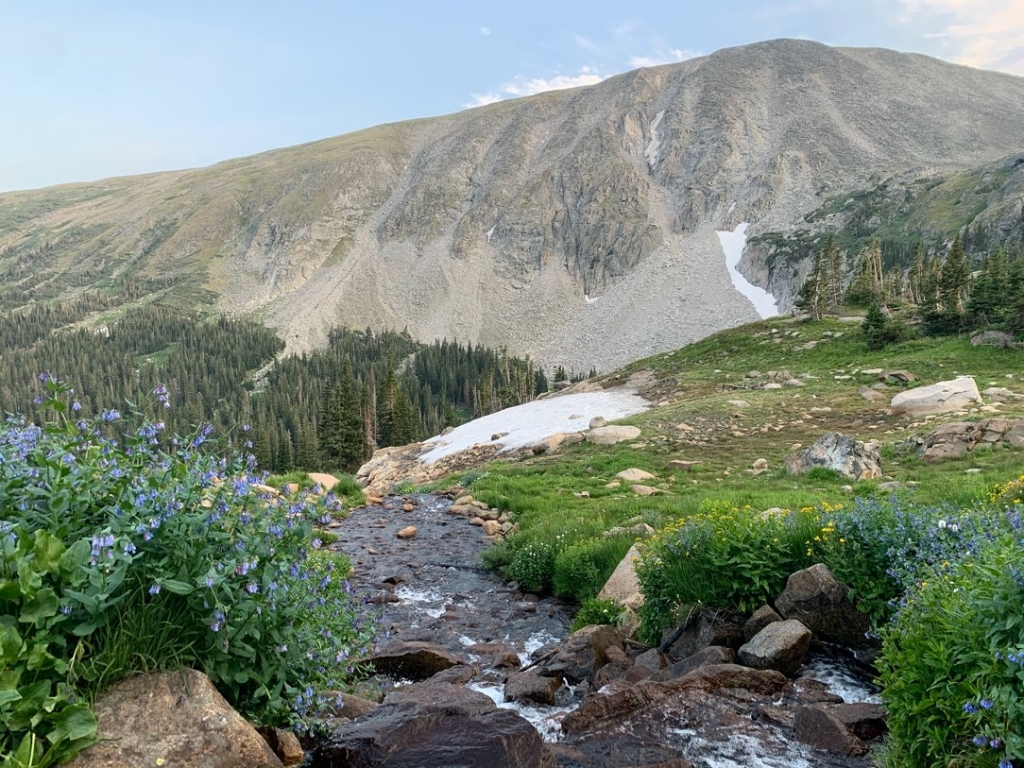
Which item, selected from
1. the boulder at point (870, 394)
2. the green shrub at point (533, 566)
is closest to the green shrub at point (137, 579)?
the green shrub at point (533, 566)

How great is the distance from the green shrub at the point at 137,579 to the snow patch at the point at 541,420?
2836cm

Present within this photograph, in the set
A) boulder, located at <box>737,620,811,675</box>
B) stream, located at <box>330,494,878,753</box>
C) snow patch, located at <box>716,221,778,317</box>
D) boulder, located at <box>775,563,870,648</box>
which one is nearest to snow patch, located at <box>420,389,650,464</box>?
stream, located at <box>330,494,878,753</box>

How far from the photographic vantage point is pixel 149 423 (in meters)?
4.40

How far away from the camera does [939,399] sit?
2495 cm

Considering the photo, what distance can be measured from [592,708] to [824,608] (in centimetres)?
349

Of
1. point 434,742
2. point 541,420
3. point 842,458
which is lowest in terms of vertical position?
point 541,420

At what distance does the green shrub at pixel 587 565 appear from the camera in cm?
1224

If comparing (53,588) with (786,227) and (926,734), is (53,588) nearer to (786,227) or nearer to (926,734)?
(926,734)

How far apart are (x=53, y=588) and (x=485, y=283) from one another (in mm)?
192247

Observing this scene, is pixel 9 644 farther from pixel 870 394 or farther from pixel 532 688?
pixel 870 394

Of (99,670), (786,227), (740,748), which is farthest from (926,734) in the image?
(786,227)

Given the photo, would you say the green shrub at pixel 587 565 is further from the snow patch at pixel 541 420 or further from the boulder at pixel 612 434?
the snow patch at pixel 541 420

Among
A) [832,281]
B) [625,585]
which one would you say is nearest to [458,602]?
[625,585]

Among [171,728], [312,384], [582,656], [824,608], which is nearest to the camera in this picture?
[171,728]
